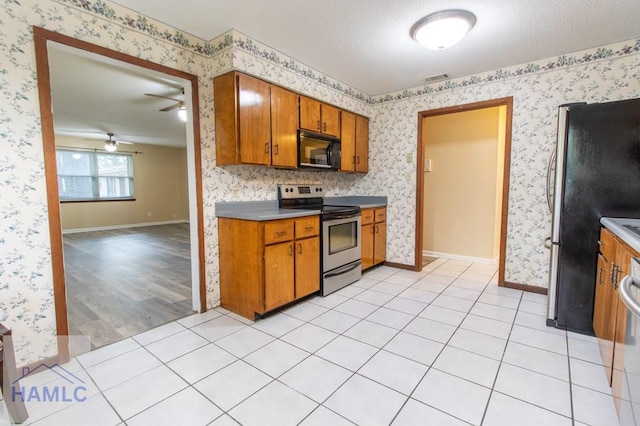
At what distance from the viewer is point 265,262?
8.04 ft

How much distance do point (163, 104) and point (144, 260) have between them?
2.41 metres

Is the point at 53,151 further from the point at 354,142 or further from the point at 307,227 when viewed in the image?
the point at 354,142

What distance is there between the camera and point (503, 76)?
126 inches

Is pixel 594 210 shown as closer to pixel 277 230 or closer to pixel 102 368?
pixel 277 230

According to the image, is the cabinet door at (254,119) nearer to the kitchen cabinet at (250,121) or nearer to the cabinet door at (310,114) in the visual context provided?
the kitchen cabinet at (250,121)

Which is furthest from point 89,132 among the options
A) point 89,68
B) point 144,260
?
point 89,68

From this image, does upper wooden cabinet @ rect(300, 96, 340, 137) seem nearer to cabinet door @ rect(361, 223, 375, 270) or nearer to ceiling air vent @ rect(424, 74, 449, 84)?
ceiling air vent @ rect(424, 74, 449, 84)

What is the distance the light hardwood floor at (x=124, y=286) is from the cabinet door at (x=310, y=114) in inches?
87.6

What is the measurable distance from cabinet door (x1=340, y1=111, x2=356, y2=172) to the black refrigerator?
2171 millimetres

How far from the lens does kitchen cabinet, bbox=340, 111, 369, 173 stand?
3.79m

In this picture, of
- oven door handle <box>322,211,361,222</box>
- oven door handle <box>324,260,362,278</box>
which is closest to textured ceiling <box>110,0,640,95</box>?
oven door handle <box>322,211,361,222</box>

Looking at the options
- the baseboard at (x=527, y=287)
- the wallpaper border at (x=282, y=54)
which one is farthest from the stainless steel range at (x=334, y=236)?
the baseboard at (x=527, y=287)

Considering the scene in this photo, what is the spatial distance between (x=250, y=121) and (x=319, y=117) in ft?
3.40

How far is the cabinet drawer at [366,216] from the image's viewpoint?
3.64 metres
